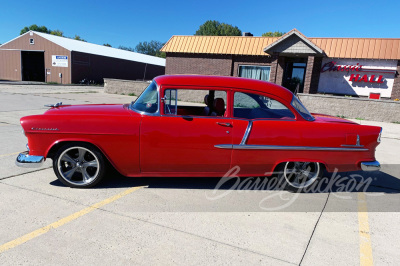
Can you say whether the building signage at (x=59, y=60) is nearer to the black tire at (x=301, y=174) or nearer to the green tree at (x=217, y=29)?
the black tire at (x=301, y=174)

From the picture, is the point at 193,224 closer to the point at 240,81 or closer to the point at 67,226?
the point at 67,226

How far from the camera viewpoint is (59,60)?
34.6m

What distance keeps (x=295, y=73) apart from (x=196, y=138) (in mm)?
17414

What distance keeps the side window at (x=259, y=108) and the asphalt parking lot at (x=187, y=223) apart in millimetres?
1159

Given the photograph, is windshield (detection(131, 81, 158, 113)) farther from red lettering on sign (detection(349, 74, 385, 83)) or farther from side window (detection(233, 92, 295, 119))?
red lettering on sign (detection(349, 74, 385, 83))

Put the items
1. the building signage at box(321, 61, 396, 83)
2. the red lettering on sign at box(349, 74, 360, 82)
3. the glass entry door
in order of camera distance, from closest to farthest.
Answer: the building signage at box(321, 61, 396, 83) → the red lettering on sign at box(349, 74, 360, 82) → the glass entry door

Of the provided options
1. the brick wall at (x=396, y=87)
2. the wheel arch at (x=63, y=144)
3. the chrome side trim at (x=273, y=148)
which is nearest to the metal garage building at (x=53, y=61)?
the brick wall at (x=396, y=87)

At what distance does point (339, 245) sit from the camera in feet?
9.77

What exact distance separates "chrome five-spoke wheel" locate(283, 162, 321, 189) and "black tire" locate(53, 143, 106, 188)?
2697 millimetres

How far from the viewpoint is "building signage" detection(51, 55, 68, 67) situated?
34219mm

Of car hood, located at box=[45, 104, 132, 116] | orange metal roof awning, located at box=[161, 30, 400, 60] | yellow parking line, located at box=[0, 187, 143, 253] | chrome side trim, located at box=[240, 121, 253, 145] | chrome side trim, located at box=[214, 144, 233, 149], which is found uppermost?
orange metal roof awning, located at box=[161, 30, 400, 60]

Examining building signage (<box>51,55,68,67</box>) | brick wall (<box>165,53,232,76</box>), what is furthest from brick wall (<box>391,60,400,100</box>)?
building signage (<box>51,55,68,67</box>)

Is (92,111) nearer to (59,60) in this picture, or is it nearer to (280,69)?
(280,69)

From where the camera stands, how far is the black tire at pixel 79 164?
385 cm
